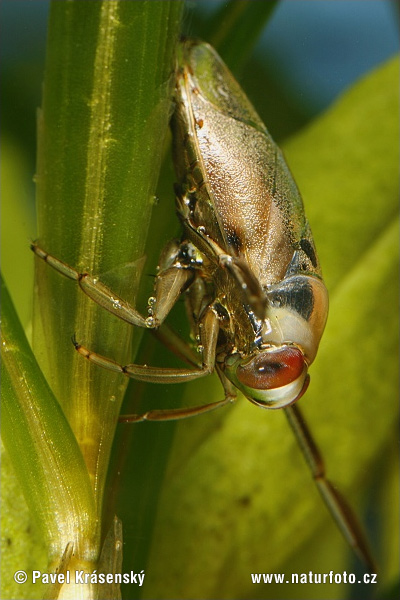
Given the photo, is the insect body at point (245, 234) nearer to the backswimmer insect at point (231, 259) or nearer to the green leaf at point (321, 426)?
the backswimmer insect at point (231, 259)

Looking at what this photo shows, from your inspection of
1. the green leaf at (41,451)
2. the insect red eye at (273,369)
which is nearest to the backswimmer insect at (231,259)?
the insect red eye at (273,369)

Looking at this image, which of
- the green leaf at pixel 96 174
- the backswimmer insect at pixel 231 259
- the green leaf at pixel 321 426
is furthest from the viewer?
the green leaf at pixel 321 426

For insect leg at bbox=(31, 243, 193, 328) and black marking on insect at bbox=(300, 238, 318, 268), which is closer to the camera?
insect leg at bbox=(31, 243, 193, 328)

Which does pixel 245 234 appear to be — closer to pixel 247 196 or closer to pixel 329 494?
pixel 247 196

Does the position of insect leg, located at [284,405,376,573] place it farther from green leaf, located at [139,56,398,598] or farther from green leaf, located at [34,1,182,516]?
green leaf, located at [34,1,182,516]

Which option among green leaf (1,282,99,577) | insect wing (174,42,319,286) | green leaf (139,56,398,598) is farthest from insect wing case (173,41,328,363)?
green leaf (1,282,99,577)

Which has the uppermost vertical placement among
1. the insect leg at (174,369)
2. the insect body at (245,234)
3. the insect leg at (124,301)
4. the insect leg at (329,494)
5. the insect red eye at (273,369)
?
the insect body at (245,234)

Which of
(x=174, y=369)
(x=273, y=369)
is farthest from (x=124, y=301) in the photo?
(x=273, y=369)

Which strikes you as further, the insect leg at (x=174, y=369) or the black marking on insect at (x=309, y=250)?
the black marking on insect at (x=309, y=250)
